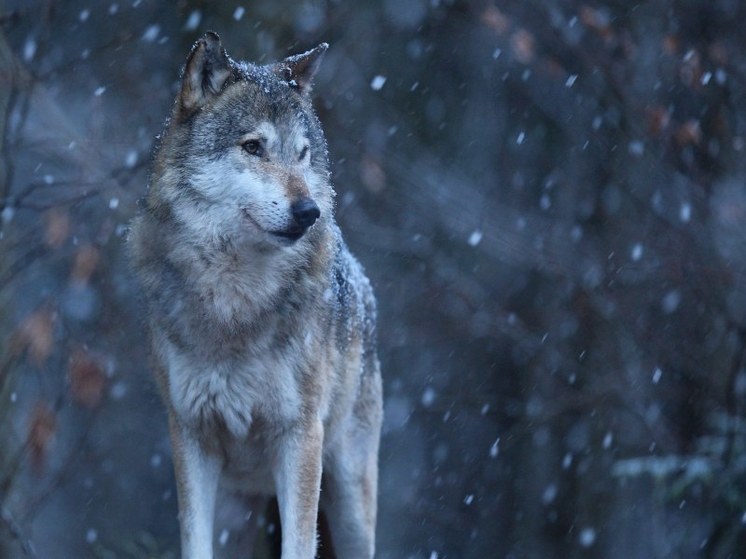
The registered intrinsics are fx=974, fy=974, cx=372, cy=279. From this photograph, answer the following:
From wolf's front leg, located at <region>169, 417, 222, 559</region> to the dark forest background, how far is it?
2.93 metres

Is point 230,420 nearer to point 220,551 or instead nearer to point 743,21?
point 220,551

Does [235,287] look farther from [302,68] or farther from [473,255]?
[473,255]

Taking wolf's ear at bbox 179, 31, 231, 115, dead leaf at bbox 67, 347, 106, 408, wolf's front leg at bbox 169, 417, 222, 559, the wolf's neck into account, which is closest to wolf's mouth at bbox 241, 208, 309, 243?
the wolf's neck

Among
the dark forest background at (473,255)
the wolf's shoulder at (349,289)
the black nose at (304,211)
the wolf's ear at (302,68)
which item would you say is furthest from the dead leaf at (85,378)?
the black nose at (304,211)

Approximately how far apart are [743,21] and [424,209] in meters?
3.35

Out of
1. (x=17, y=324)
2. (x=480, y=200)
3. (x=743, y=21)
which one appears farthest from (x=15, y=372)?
(x=743, y=21)

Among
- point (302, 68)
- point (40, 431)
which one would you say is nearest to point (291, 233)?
point (302, 68)

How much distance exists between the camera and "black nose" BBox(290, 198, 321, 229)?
138 inches

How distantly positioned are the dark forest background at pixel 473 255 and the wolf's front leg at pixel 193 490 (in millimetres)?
2930

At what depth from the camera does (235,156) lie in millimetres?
3682

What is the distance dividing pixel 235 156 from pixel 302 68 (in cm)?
66

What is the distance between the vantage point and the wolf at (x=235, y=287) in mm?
3715

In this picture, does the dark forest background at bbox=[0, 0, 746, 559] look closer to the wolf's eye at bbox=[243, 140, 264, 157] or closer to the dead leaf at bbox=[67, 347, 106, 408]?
the dead leaf at bbox=[67, 347, 106, 408]

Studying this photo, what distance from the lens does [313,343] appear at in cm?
395
